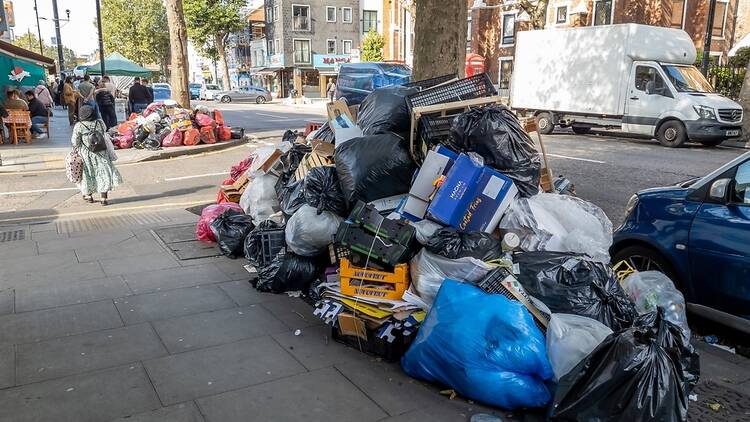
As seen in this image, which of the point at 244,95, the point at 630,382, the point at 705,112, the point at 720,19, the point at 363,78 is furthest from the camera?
the point at 244,95

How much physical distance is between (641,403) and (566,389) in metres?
0.35

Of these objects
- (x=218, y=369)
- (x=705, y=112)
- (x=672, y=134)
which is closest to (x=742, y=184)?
(x=218, y=369)

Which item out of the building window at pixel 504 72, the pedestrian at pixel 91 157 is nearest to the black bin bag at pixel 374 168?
the pedestrian at pixel 91 157

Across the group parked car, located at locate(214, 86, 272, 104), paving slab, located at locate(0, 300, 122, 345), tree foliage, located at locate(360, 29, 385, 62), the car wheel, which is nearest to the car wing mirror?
the car wheel

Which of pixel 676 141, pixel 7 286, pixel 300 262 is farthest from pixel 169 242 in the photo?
pixel 676 141

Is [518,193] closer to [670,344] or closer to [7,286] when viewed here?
[670,344]

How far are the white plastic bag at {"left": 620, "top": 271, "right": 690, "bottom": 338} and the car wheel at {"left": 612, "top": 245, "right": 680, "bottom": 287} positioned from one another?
36cm

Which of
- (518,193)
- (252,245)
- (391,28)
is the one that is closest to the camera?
(518,193)

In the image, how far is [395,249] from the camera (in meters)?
3.91

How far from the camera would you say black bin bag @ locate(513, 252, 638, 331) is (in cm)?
341

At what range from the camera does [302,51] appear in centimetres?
5409

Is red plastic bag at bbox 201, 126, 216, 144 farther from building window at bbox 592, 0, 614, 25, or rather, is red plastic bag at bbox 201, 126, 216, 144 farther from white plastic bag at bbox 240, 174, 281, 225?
building window at bbox 592, 0, 614, 25

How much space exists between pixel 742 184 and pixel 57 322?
4.93 metres

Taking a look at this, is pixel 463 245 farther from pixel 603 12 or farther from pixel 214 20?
pixel 214 20
